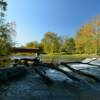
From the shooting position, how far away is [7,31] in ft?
84.9

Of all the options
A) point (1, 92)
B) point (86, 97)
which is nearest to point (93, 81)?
point (86, 97)

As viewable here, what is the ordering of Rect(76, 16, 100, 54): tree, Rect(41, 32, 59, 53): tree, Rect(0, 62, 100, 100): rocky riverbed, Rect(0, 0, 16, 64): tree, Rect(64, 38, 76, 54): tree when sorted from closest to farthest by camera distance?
Rect(0, 62, 100, 100): rocky riverbed < Rect(0, 0, 16, 64): tree < Rect(76, 16, 100, 54): tree < Rect(41, 32, 59, 53): tree < Rect(64, 38, 76, 54): tree

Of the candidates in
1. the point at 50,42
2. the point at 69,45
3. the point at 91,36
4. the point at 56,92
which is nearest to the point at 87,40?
the point at 91,36

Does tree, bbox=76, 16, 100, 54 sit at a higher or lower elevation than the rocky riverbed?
higher

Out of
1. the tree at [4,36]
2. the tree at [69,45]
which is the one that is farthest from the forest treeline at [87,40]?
the tree at [4,36]

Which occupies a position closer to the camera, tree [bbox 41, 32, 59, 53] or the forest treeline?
the forest treeline

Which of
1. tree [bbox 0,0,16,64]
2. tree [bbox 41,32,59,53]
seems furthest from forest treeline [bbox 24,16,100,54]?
tree [bbox 0,0,16,64]

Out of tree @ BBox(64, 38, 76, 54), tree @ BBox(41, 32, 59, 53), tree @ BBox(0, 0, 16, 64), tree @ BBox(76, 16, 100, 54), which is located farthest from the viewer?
tree @ BBox(64, 38, 76, 54)

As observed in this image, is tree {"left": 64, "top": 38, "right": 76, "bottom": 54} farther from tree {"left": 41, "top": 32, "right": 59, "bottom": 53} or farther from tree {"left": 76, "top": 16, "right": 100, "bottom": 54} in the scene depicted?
tree {"left": 76, "top": 16, "right": 100, "bottom": 54}

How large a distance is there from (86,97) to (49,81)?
16.7 feet

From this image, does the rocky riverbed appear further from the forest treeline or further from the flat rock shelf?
the forest treeline

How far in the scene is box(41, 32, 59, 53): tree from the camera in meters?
80.7

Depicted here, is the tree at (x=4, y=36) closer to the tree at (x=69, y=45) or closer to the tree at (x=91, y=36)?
the tree at (x=91, y=36)

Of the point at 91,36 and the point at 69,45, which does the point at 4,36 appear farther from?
the point at 69,45
